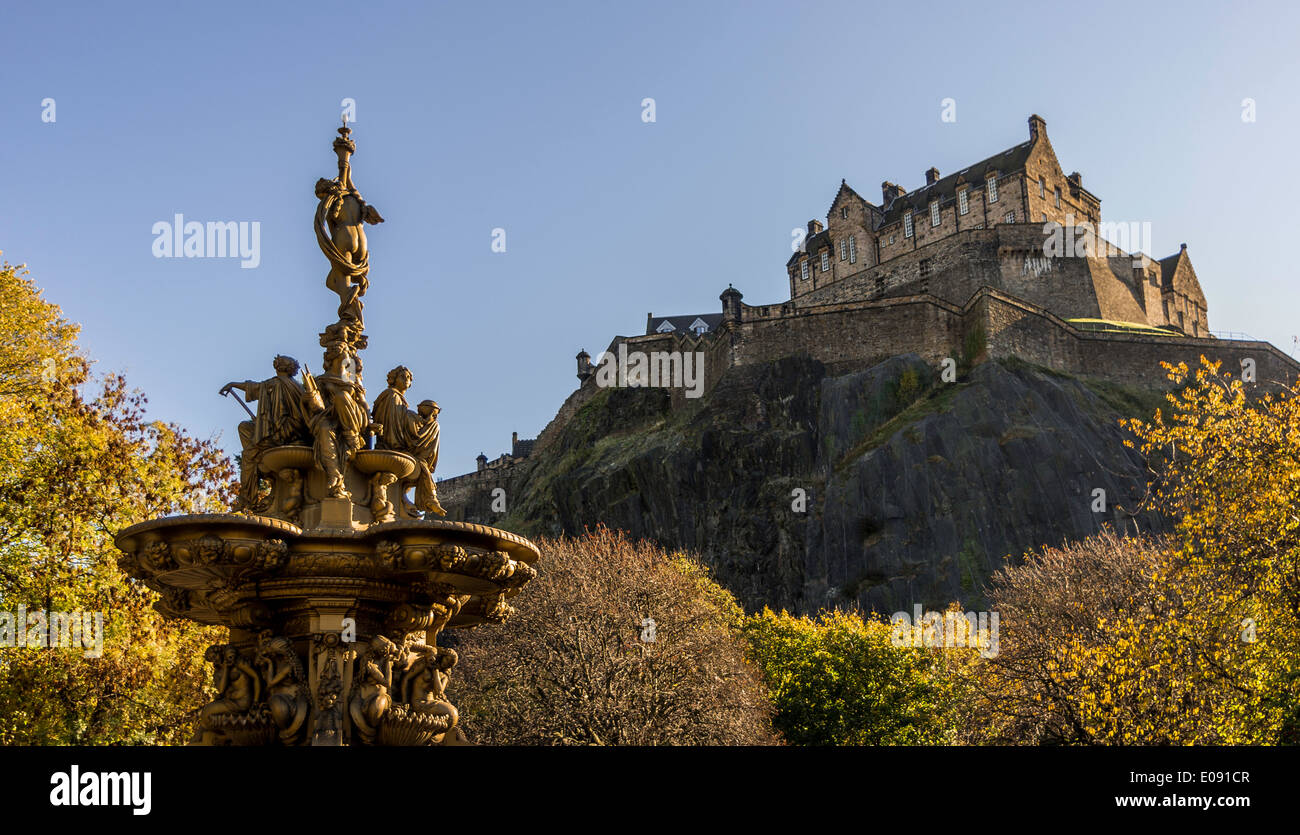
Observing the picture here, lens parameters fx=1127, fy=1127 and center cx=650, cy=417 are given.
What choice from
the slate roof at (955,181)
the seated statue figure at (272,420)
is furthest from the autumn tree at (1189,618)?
the slate roof at (955,181)

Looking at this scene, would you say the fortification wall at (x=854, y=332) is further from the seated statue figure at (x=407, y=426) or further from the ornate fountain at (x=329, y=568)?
the ornate fountain at (x=329, y=568)

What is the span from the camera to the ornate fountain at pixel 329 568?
863cm

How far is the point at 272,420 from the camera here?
31.0ft

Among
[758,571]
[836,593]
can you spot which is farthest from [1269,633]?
[758,571]

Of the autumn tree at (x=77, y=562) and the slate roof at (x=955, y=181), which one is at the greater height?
the slate roof at (x=955, y=181)

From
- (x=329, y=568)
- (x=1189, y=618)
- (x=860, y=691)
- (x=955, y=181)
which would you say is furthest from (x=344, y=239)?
(x=955, y=181)

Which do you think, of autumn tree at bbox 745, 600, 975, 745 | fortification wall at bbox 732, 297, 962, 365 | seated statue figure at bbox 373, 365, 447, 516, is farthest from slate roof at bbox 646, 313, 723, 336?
seated statue figure at bbox 373, 365, 447, 516

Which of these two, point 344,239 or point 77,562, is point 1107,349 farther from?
point 344,239

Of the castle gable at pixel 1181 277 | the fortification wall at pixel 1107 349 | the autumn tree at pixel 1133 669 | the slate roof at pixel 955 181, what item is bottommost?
the autumn tree at pixel 1133 669

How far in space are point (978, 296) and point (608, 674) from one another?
42587 mm

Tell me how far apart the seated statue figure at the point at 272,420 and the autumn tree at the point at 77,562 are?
11.4 metres

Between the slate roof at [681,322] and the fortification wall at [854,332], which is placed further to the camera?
the slate roof at [681,322]

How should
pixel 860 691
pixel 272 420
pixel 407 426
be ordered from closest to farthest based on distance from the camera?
pixel 272 420
pixel 407 426
pixel 860 691

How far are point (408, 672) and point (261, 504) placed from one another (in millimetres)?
2012
